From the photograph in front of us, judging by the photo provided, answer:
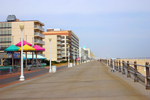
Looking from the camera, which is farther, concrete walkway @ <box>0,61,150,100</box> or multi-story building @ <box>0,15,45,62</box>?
multi-story building @ <box>0,15,45,62</box>

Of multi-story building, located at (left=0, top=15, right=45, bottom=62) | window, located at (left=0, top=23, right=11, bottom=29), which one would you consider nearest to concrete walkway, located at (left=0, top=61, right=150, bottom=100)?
multi-story building, located at (left=0, top=15, right=45, bottom=62)

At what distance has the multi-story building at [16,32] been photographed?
65500 millimetres

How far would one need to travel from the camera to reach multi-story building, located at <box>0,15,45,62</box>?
65.5 m

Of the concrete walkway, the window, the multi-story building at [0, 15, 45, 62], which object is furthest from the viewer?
the window

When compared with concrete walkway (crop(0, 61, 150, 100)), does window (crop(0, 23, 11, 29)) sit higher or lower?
higher

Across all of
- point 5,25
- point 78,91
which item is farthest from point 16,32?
point 78,91

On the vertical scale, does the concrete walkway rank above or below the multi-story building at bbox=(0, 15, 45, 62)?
below

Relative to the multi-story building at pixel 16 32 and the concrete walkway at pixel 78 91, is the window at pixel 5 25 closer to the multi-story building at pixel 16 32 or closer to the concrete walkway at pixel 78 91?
the multi-story building at pixel 16 32

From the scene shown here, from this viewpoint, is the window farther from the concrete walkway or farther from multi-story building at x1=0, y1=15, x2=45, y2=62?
the concrete walkway

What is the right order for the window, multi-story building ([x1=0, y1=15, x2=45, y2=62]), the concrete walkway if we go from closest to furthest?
the concrete walkway
multi-story building ([x1=0, y1=15, x2=45, y2=62])
the window

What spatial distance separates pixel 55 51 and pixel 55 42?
14.7 feet

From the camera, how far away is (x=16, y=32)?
66812 mm

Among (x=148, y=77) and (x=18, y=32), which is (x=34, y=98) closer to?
(x=148, y=77)

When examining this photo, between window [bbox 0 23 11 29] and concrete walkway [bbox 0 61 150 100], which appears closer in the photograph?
concrete walkway [bbox 0 61 150 100]
